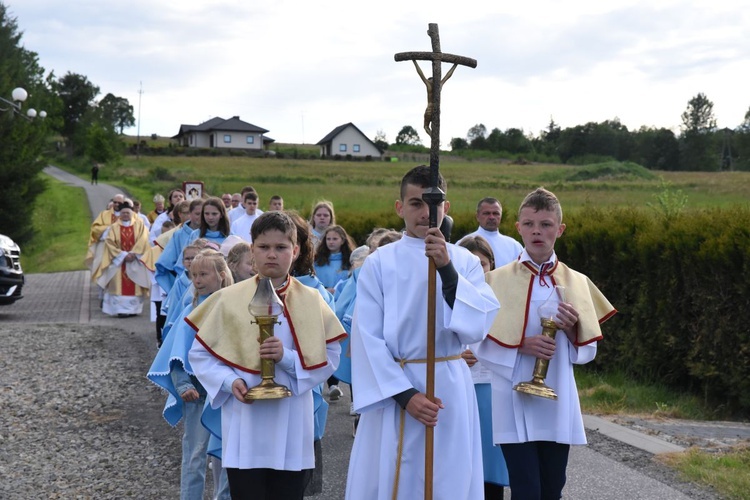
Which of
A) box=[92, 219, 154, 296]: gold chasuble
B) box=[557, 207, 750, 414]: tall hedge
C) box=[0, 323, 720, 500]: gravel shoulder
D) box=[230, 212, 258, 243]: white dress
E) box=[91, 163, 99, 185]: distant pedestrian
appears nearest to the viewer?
box=[0, 323, 720, 500]: gravel shoulder

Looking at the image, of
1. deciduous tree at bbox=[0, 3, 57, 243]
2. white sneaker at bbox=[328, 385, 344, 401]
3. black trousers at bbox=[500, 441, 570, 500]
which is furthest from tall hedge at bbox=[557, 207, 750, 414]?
deciduous tree at bbox=[0, 3, 57, 243]

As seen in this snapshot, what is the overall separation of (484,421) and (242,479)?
1650 mm

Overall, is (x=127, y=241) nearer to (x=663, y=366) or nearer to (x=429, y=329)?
(x=663, y=366)

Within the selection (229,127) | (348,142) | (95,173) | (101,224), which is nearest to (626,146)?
(348,142)

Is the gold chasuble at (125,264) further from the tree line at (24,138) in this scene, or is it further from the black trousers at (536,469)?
the black trousers at (536,469)

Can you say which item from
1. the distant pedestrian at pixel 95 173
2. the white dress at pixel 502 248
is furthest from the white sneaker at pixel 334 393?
the distant pedestrian at pixel 95 173

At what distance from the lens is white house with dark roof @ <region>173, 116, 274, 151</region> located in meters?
123

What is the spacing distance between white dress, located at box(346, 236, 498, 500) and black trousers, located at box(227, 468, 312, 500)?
0.40 meters

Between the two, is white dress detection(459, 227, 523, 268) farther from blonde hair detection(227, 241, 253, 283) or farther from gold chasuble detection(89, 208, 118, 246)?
gold chasuble detection(89, 208, 118, 246)

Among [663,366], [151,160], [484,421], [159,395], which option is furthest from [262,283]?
[151,160]

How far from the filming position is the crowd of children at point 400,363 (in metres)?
4.05

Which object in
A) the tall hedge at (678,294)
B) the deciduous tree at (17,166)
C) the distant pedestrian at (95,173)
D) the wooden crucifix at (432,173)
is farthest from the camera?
the distant pedestrian at (95,173)

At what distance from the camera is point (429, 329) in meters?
3.88

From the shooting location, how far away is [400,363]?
161 inches
